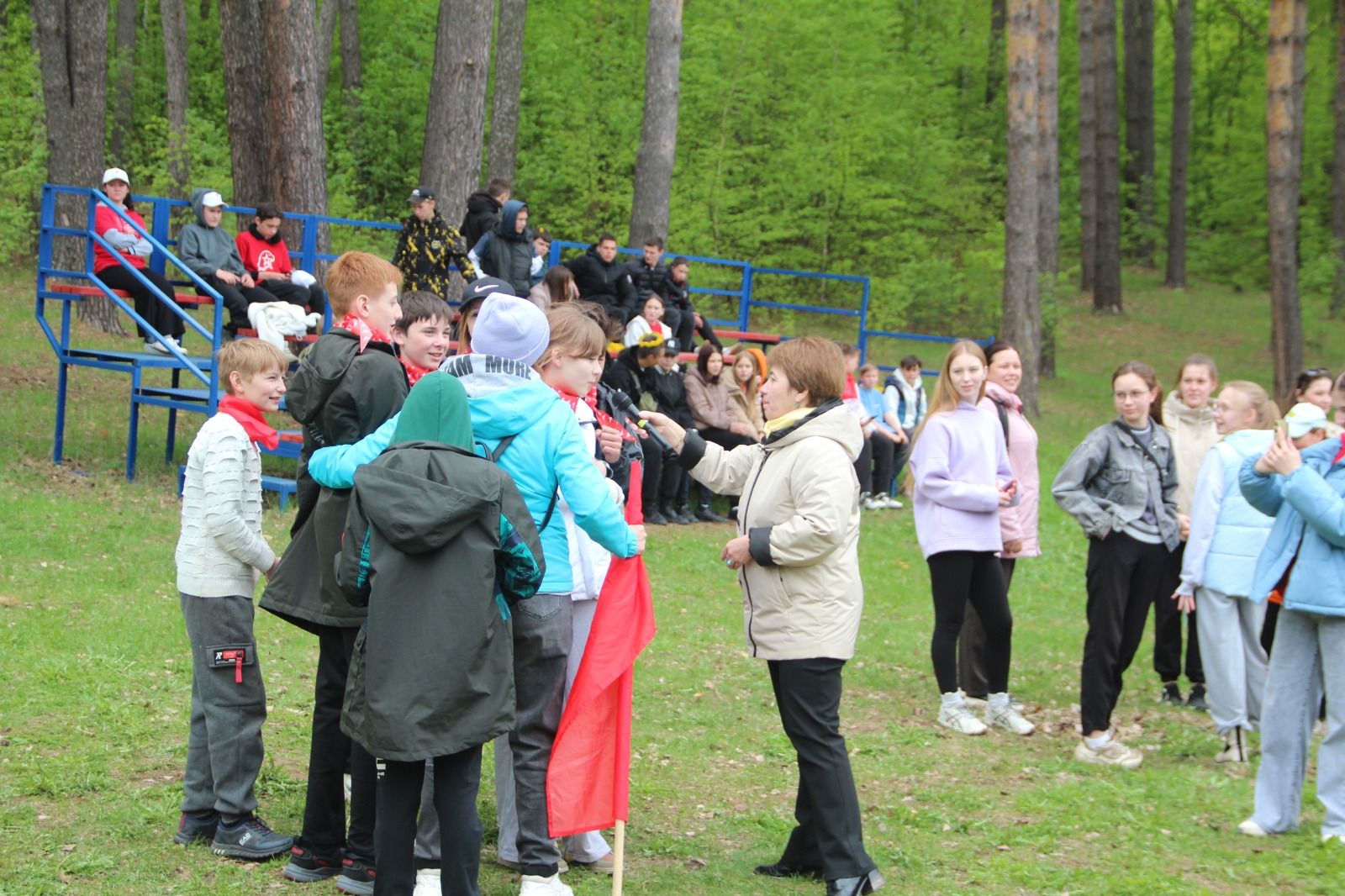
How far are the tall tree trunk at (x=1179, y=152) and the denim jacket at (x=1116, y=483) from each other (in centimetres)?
2506

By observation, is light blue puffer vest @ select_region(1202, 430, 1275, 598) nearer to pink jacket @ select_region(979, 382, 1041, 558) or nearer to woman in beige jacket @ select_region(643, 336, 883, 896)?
pink jacket @ select_region(979, 382, 1041, 558)

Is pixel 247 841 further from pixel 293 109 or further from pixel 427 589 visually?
pixel 293 109

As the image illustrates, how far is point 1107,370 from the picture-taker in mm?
25016

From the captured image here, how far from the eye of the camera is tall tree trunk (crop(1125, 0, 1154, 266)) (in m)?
31.2

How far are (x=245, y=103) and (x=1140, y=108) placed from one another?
80.9 ft

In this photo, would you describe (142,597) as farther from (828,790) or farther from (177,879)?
(828,790)

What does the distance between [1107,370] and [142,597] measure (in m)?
20.5

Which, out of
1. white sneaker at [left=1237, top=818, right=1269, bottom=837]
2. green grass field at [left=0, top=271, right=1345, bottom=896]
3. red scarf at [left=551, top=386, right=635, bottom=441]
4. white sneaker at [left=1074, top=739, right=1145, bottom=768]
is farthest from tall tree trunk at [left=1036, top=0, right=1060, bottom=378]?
red scarf at [left=551, top=386, right=635, bottom=441]

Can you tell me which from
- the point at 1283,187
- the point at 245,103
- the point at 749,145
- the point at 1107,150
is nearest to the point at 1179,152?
the point at 1107,150

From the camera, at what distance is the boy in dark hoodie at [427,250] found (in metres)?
11.9

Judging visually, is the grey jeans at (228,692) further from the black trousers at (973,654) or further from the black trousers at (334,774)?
the black trousers at (973,654)

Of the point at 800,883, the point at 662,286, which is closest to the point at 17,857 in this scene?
the point at 800,883

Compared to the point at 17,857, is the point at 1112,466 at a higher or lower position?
higher

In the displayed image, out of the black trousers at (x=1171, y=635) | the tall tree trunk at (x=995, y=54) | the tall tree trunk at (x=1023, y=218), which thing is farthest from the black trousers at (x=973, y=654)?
the tall tree trunk at (x=995, y=54)
